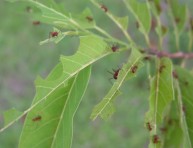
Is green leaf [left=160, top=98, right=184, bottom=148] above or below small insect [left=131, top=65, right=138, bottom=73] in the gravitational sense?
below

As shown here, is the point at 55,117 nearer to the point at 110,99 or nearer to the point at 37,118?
the point at 37,118

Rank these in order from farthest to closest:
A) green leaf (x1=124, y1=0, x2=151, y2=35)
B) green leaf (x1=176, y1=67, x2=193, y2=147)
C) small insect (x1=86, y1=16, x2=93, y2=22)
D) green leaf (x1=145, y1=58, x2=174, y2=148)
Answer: green leaf (x1=124, y1=0, x2=151, y2=35), small insect (x1=86, y1=16, x2=93, y2=22), green leaf (x1=176, y1=67, x2=193, y2=147), green leaf (x1=145, y1=58, x2=174, y2=148)

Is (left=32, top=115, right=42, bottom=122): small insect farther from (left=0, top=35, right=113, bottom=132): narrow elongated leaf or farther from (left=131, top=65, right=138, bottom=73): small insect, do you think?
(left=131, top=65, right=138, bottom=73): small insect

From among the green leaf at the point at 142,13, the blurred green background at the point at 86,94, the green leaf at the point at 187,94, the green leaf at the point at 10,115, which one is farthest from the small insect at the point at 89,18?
the blurred green background at the point at 86,94

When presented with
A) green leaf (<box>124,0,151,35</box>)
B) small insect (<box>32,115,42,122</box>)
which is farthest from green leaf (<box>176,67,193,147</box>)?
small insect (<box>32,115,42,122</box>)

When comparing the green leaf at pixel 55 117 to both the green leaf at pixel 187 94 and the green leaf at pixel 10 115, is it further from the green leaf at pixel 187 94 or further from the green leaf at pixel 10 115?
the green leaf at pixel 187 94

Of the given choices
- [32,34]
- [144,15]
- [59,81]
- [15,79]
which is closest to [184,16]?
[144,15]
